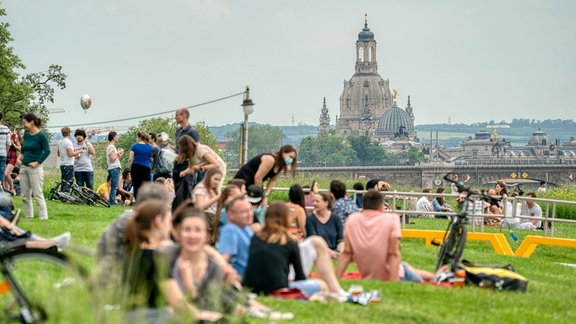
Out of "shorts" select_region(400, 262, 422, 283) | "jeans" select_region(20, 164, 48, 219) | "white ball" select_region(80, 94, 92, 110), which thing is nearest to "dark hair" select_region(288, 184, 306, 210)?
"shorts" select_region(400, 262, 422, 283)

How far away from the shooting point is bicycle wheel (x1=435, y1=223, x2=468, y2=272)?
43.6ft

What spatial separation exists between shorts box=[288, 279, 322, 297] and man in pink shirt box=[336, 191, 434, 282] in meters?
1.74

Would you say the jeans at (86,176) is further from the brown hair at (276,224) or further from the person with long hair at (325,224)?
the brown hair at (276,224)

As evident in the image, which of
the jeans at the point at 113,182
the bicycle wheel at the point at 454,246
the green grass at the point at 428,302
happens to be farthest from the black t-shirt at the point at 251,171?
the jeans at the point at 113,182

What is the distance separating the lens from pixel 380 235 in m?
12.8

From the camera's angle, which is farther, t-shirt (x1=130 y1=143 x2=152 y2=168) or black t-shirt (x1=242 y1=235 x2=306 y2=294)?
t-shirt (x1=130 y1=143 x2=152 y2=168)

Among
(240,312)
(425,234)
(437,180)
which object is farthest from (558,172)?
(240,312)

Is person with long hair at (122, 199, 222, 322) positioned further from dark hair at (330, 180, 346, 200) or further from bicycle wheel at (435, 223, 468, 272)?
dark hair at (330, 180, 346, 200)

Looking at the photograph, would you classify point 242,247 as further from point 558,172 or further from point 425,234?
point 558,172

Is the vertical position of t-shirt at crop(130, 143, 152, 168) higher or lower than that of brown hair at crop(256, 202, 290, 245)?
higher

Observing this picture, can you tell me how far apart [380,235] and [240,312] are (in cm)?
438

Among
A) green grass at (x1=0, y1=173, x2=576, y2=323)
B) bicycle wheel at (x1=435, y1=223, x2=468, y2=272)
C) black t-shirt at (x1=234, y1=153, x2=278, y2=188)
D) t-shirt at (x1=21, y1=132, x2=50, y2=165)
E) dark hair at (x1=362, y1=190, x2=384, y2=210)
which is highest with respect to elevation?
t-shirt at (x1=21, y1=132, x2=50, y2=165)

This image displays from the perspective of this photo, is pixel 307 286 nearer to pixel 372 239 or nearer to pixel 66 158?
pixel 372 239

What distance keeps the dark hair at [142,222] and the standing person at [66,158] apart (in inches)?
554
